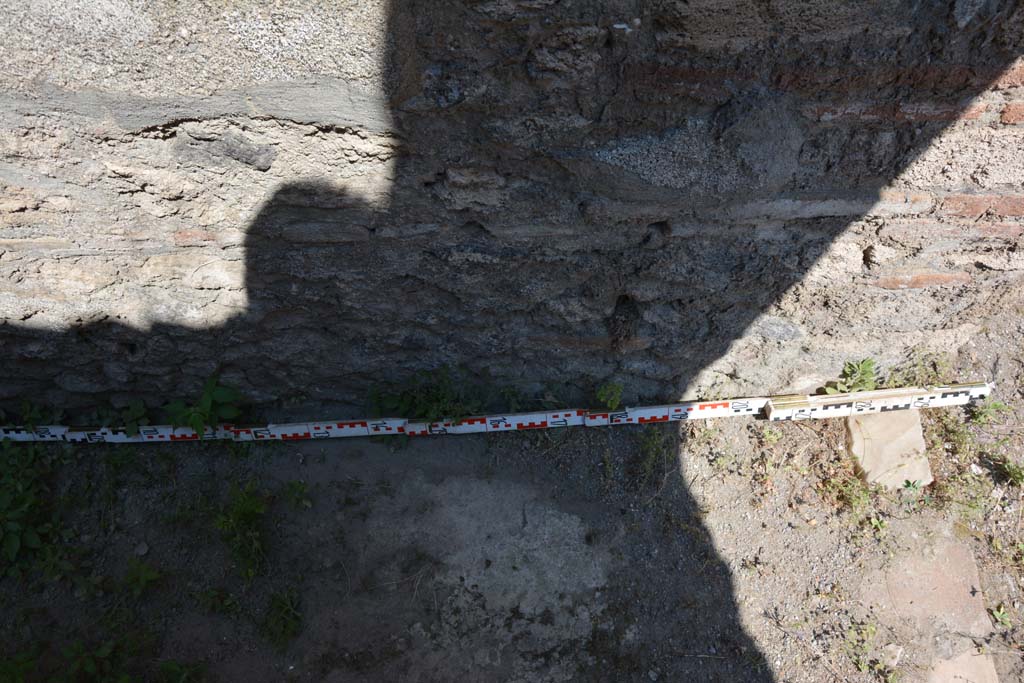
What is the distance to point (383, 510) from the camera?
10.8 feet

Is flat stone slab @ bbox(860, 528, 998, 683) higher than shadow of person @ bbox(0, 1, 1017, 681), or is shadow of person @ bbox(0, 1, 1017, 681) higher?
shadow of person @ bbox(0, 1, 1017, 681)

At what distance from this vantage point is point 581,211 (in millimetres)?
2762

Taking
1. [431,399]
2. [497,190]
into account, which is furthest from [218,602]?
[497,190]

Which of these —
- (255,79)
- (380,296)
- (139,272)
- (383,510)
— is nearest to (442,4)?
(255,79)

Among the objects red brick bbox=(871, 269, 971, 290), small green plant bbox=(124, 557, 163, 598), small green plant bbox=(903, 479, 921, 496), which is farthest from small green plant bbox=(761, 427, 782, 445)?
small green plant bbox=(124, 557, 163, 598)

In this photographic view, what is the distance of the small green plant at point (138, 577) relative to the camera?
120 inches

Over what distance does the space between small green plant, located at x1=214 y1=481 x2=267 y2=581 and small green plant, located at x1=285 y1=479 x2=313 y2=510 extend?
14 cm

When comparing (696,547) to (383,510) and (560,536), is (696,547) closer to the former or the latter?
(560,536)

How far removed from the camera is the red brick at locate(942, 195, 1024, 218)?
2873mm

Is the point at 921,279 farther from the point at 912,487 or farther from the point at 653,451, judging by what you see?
the point at 653,451

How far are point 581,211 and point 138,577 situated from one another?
2.57 metres

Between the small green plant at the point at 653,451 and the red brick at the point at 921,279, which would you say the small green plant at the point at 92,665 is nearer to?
the small green plant at the point at 653,451

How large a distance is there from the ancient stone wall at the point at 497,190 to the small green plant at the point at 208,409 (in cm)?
11

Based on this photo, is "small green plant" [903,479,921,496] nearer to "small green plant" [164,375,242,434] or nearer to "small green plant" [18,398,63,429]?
"small green plant" [164,375,242,434]
